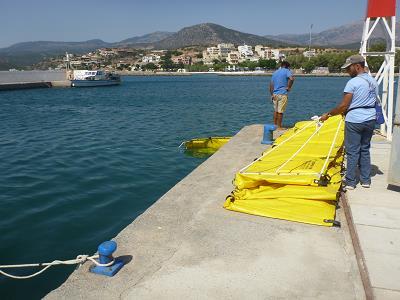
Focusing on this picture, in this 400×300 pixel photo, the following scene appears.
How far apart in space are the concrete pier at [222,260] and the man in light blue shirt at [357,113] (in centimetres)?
103

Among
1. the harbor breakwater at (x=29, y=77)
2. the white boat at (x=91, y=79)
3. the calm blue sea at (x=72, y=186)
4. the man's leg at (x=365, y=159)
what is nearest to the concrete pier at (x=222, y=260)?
the man's leg at (x=365, y=159)

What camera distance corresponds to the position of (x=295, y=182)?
18.3ft

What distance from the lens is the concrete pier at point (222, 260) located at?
3.51 metres

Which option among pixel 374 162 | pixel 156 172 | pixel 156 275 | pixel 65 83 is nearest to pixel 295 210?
pixel 156 275

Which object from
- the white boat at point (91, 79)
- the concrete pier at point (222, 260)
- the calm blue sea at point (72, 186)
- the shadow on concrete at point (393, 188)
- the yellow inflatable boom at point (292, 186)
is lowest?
the calm blue sea at point (72, 186)

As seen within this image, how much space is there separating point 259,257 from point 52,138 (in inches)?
577

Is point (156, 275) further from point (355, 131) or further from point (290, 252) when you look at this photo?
point (355, 131)

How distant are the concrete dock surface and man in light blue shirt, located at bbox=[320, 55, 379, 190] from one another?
36 cm

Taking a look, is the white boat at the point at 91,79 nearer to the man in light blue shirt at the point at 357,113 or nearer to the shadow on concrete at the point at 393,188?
the man in light blue shirt at the point at 357,113

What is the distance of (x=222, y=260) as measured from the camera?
13.3ft

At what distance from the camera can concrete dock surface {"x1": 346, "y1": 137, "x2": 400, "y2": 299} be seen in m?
3.51

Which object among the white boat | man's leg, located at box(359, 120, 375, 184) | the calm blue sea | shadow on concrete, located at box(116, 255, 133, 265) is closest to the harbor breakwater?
the white boat

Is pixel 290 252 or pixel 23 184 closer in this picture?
pixel 290 252

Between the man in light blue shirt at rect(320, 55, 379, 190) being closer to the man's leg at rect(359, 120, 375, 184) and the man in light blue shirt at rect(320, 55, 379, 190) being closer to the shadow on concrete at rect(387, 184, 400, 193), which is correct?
the man's leg at rect(359, 120, 375, 184)
